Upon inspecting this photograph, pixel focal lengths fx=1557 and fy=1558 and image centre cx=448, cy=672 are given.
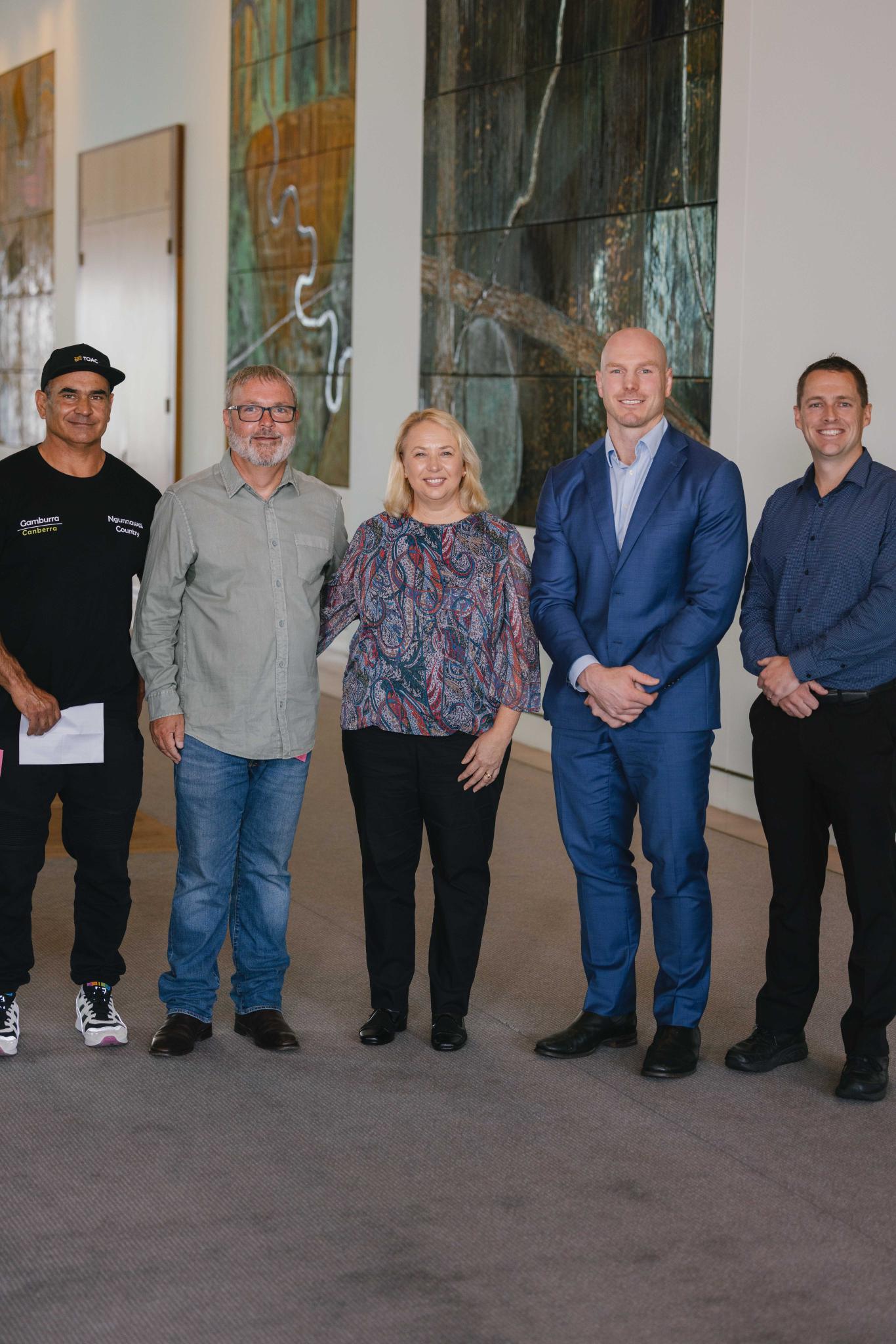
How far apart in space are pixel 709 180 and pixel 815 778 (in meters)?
3.54

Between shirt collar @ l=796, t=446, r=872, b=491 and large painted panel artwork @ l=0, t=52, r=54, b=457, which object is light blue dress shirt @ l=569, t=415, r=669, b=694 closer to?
shirt collar @ l=796, t=446, r=872, b=491

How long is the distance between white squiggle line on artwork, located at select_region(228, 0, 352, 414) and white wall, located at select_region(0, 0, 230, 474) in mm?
653

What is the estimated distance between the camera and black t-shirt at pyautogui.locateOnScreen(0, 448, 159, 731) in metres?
3.47

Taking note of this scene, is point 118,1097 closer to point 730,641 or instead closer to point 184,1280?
point 184,1280

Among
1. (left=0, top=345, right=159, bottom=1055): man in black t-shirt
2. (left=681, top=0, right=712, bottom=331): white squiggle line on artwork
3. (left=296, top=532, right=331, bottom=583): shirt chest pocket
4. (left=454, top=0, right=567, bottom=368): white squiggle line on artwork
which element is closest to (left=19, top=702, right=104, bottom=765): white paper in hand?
(left=0, top=345, right=159, bottom=1055): man in black t-shirt

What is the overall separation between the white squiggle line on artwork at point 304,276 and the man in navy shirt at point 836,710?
626cm

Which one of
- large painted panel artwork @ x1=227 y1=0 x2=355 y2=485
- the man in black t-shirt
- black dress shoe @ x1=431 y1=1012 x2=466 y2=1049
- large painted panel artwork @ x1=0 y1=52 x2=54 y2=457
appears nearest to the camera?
the man in black t-shirt

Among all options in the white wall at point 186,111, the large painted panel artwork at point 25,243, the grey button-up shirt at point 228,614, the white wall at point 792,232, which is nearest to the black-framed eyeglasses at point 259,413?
the grey button-up shirt at point 228,614

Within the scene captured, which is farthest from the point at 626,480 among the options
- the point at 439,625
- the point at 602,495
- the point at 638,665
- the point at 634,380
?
the point at 439,625

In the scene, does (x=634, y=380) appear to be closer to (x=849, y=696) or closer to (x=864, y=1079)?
(x=849, y=696)

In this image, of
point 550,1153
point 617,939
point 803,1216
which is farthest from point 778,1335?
point 617,939

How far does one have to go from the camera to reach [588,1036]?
3.69 metres

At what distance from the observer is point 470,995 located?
412cm

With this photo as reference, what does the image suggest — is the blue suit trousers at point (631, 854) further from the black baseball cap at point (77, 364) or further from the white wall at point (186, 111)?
the white wall at point (186, 111)
